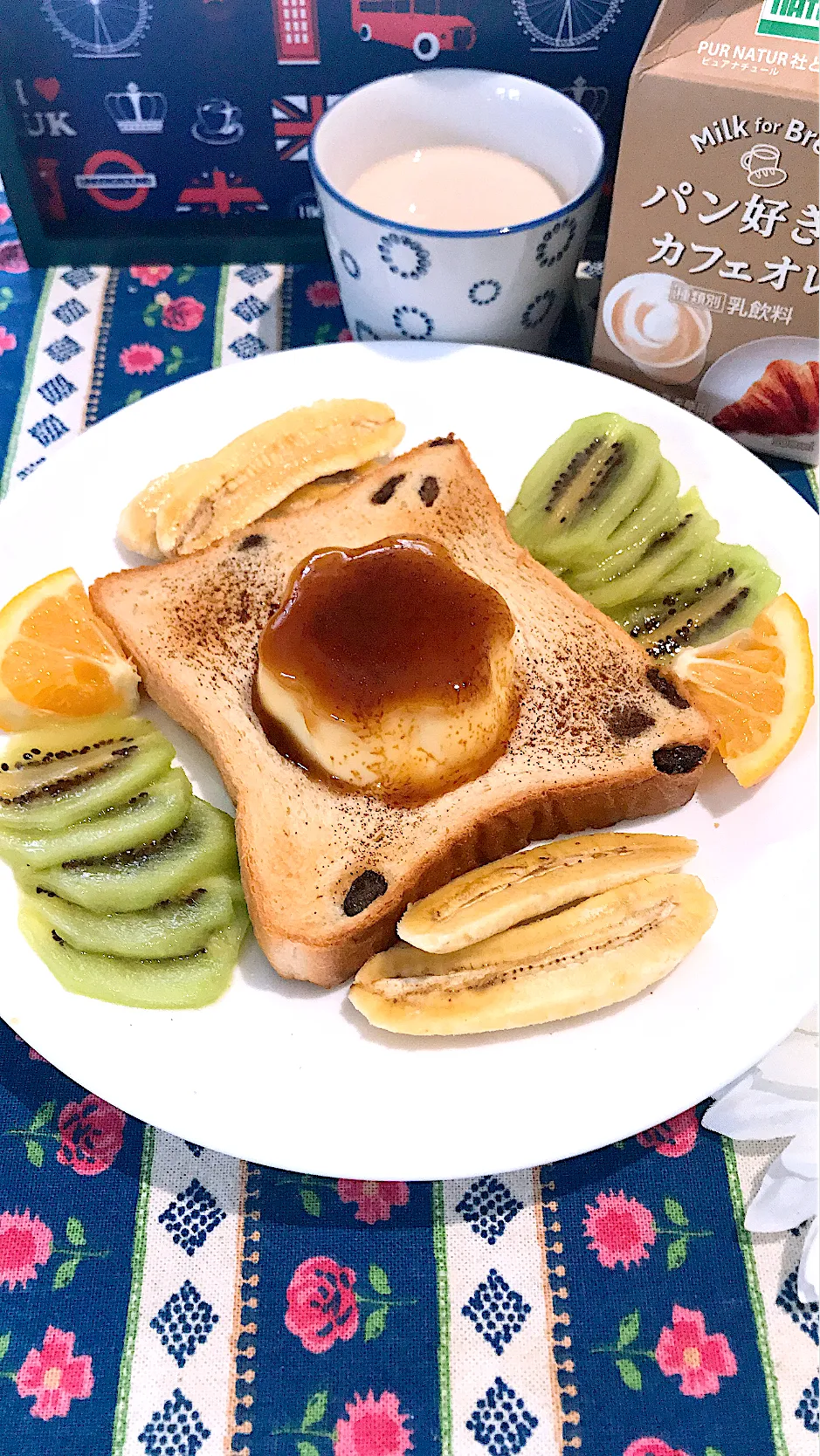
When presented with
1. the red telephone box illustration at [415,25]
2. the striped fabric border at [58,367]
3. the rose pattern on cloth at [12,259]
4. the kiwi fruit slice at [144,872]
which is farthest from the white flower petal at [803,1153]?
the rose pattern on cloth at [12,259]

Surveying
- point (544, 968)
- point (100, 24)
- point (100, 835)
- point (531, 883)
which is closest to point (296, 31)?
point (100, 24)

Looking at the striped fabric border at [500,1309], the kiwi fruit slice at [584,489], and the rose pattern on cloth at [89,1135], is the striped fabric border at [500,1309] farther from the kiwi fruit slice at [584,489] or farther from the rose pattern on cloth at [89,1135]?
the kiwi fruit slice at [584,489]

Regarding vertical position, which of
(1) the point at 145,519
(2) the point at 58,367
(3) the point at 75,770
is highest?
(2) the point at 58,367

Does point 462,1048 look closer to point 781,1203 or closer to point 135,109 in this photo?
A: point 781,1203

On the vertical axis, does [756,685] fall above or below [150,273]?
below

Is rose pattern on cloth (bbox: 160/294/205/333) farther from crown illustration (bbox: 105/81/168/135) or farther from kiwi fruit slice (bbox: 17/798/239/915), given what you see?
kiwi fruit slice (bbox: 17/798/239/915)

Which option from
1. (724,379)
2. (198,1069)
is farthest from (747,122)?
(198,1069)

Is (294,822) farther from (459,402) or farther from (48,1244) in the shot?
(459,402)
